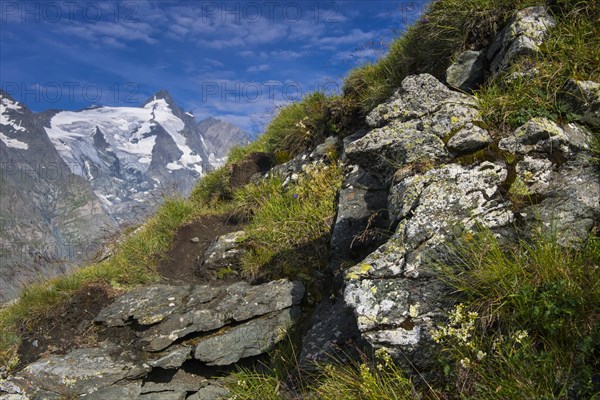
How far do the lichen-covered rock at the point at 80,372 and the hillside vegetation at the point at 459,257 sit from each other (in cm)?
110

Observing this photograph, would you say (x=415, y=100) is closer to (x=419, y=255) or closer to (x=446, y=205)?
(x=446, y=205)

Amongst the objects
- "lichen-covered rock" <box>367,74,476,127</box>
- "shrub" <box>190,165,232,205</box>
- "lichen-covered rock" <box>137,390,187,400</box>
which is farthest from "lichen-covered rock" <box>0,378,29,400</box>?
"lichen-covered rock" <box>367,74,476,127</box>

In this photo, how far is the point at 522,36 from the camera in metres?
5.82

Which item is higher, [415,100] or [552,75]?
[415,100]

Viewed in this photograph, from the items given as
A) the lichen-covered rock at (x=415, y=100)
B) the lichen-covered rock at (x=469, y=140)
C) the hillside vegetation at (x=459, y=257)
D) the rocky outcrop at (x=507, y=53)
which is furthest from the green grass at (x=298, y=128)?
the lichen-covered rock at (x=469, y=140)

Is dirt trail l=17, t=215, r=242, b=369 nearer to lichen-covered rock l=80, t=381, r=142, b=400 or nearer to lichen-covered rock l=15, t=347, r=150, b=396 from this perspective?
lichen-covered rock l=15, t=347, r=150, b=396

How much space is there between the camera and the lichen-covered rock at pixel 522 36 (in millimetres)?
5715

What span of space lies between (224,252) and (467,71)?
549 centimetres

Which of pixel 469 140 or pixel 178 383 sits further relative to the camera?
pixel 178 383

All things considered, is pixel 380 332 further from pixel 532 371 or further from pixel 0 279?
pixel 0 279

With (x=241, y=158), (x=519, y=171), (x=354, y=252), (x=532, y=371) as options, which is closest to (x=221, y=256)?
(x=354, y=252)

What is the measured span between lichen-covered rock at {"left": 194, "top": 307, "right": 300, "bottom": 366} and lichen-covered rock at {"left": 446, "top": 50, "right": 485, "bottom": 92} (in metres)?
4.67

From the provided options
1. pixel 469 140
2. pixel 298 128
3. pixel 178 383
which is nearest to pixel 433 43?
pixel 298 128

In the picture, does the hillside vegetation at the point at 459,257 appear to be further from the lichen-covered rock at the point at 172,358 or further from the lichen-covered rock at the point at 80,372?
the lichen-covered rock at the point at 80,372
